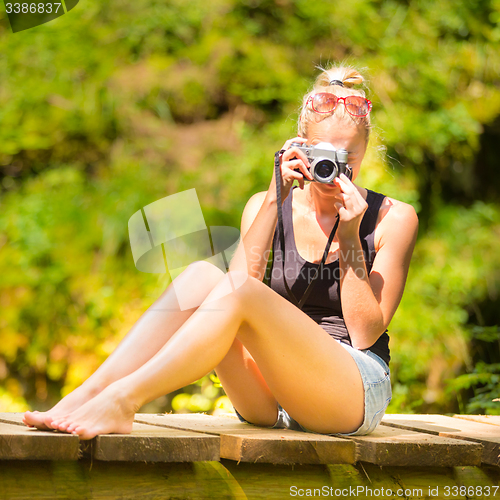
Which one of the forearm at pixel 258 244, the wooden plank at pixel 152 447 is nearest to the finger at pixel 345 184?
the forearm at pixel 258 244

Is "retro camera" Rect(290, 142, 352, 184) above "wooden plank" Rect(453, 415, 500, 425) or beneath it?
above

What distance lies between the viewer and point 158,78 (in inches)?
196

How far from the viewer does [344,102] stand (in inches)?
73.2

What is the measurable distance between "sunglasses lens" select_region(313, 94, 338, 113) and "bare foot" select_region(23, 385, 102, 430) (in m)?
1.08

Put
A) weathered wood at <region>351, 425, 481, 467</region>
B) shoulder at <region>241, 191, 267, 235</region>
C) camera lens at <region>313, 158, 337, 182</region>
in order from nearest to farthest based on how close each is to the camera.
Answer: weathered wood at <region>351, 425, 481, 467</region>
camera lens at <region>313, 158, 337, 182</region>
shoulder at <region>241, 191, 267, 235</region>

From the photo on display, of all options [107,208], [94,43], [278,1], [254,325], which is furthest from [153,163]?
[254,325]

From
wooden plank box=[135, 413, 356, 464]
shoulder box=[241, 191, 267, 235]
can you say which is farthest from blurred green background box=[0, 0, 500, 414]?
wooden plank box=[135, 413, 356, 464]

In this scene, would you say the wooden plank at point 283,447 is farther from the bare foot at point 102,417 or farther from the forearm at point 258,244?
the forearm at point 258,244

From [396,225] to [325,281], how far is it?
10.9 inches

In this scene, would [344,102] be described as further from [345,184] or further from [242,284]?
[242,284]

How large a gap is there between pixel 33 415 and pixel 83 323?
2779mm

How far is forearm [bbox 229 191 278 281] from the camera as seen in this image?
1.71 meters

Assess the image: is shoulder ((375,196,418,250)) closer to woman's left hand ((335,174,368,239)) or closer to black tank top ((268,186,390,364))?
black tank top ((268,186,390,364))

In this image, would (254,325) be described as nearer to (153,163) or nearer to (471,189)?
(153,163)
